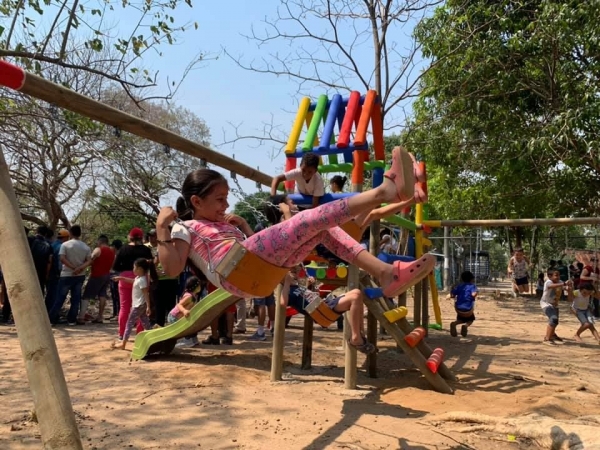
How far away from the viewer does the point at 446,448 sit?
3711 mm

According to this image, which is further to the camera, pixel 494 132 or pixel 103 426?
pixel 494 132

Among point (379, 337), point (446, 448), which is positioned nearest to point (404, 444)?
point (446, 448)

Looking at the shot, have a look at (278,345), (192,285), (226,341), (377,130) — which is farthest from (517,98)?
(278,345)

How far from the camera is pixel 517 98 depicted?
12.7 meters

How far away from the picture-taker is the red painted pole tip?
8.45ft

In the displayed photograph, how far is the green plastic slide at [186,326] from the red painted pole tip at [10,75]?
392 centimetres

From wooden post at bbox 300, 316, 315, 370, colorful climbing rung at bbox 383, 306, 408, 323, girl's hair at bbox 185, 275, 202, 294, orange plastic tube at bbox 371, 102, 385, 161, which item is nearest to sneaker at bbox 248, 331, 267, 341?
girl's hair at bbox 185, 275, 202, 294

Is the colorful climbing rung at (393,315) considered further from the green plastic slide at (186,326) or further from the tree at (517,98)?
the tree at (517,98)

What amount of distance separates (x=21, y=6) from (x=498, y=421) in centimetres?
749

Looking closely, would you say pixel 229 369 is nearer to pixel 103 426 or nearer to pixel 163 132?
pixel 103 426

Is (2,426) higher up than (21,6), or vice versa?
(21,6)

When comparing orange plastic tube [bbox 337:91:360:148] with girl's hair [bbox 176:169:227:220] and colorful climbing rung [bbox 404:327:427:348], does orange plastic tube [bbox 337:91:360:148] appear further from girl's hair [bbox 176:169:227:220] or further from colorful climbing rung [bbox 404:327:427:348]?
girl's hair [bbox 176:169:227:220]

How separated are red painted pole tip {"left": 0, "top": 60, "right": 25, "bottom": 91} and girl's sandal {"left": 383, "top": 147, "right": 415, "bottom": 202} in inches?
72.7

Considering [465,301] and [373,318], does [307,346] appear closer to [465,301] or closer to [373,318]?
[373,318]
